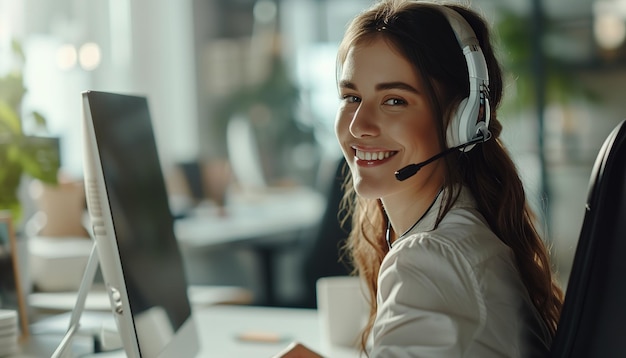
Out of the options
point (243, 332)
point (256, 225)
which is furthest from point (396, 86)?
point (256, 225)

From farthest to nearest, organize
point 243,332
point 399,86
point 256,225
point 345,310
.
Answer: point 256,225 < point 243,332 < point 345,310 < point 399,86

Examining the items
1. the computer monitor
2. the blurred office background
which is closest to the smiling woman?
the computer monitor

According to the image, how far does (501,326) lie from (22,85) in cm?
133

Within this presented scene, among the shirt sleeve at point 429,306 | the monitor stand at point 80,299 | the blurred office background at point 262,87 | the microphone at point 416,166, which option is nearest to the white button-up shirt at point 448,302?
the shirt sleeve at point 429,306

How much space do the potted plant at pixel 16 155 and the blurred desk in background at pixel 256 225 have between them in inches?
53.2

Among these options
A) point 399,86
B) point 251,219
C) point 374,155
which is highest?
point 399,86

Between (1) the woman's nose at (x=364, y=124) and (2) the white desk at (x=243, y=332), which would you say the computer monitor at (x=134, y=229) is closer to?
(2) the white desk at (x=243, y=332)

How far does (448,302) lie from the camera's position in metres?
0.93

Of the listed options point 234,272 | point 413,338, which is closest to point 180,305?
point 413,338

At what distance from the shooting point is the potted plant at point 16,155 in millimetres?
1734

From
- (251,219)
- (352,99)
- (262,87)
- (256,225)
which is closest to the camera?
(352,99)

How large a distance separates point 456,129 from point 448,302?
0.28m

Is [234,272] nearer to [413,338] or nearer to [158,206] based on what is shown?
[158,206]

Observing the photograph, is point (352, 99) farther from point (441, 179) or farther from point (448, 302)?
point (448, 302)
